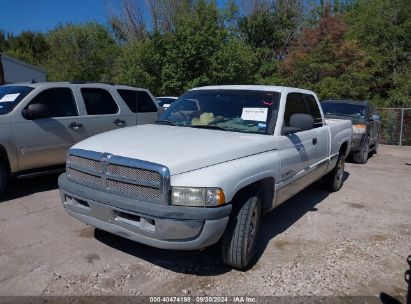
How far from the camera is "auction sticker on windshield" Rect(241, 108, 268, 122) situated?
4.52m

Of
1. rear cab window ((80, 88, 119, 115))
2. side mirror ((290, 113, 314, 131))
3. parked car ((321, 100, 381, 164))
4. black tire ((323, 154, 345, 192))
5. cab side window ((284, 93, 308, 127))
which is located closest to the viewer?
side mirror ((290, 113, 314, 131))

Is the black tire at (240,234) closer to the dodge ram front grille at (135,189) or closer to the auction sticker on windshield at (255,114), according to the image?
the dodge ram front grille at (135,189)

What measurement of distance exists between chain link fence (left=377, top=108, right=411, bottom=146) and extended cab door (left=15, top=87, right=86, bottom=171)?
1402 centimetres

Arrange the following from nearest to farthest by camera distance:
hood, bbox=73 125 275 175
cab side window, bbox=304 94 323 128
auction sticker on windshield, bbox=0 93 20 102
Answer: hood, bbox=73 125 275 175
cab side window, bbox=304 94 323 128
auction sticker on windshield, bbox=0 93 20 102

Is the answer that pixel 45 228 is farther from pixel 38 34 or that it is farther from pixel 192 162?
pixel 38 34

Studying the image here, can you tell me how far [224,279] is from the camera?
3.72 metres

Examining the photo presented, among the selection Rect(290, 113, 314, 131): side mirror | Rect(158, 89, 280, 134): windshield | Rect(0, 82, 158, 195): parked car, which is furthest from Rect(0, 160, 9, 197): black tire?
Rect(290, 113, 314, 131): side mirror

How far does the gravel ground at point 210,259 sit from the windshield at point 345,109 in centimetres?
541

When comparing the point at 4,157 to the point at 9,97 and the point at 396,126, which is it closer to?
the point at 9,97

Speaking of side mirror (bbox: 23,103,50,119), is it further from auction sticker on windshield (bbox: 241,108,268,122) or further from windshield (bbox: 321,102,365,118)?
windshield (bbox: 321,102,365,118)

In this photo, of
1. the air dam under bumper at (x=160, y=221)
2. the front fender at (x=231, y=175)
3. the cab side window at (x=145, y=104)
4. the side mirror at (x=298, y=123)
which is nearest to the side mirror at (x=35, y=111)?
the cab side window at (x=145, y=104)

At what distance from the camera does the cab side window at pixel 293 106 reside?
15.5 feet

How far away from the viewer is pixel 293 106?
505 cm

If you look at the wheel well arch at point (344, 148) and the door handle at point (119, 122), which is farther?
the door handle at point (119, 122)
